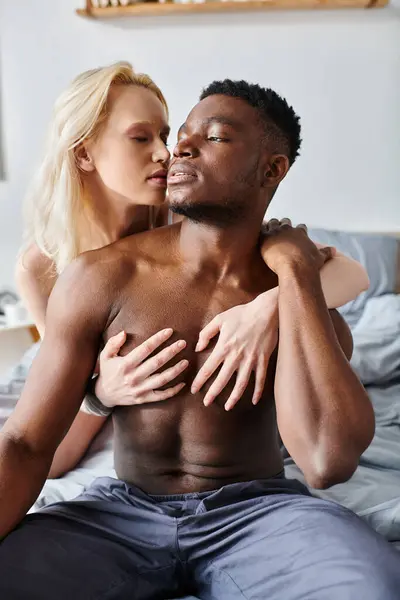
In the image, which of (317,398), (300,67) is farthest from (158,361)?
(300,67)

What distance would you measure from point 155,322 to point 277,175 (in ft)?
1.17

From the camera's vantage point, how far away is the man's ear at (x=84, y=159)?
1.52m

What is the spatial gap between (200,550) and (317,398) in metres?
0.31

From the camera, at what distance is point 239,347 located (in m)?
1.16

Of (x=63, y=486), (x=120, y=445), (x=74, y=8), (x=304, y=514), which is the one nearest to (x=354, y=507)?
(x=304, y=514)

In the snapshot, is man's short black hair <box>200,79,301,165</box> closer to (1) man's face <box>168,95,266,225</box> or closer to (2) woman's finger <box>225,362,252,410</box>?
(1) man's face <box>168,95,266,225</box>

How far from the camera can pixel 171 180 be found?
114 cm

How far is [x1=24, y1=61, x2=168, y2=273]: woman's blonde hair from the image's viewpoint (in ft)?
4.85

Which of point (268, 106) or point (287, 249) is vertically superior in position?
point (268, 106)

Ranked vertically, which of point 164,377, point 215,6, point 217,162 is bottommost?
point 164,377

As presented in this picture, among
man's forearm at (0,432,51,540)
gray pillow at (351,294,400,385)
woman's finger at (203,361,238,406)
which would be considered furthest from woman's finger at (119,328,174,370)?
gray pillow at (351,294,400,385)

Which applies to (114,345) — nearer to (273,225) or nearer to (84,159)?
(273,225)

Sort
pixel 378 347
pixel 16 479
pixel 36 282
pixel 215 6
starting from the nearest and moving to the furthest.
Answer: pixel 16 479, pixel 36 282, pixel 378 347, pixel 215 6

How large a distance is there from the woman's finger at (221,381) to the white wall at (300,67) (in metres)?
1.96
